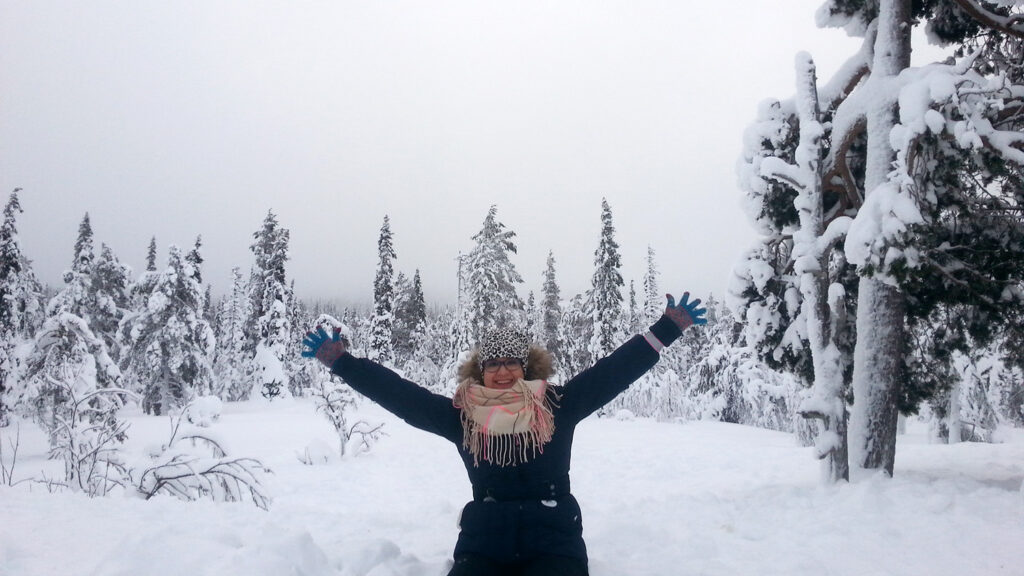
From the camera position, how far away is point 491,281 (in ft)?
85.5

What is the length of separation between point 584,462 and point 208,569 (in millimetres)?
10804

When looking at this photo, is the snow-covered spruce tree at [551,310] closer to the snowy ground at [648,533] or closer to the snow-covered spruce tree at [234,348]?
the snow-covered spruce tree at [234,348]

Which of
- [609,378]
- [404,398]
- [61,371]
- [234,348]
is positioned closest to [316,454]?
[61,371]

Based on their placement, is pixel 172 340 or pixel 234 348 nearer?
pixel 172 340

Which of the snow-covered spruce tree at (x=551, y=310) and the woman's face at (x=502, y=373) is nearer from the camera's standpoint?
the woman's face at (x=502, y=373)

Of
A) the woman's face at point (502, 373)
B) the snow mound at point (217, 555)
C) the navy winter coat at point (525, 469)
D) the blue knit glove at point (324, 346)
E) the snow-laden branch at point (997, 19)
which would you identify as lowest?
the snow mound at point (217, 555)

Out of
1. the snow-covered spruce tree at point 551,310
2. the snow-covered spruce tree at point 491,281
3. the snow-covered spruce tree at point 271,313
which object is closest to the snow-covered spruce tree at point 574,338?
the snow-covered spruce tree at point 551,310

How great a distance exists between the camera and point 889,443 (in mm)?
6086

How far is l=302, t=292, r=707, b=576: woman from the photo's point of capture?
3314 mm

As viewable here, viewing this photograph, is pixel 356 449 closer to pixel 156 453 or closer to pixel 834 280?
pixel 156 453

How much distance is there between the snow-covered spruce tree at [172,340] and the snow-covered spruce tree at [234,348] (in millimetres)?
3862

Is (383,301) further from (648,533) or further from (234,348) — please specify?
(648,533)

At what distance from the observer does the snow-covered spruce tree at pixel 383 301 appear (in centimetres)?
3447

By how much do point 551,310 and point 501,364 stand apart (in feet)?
102
